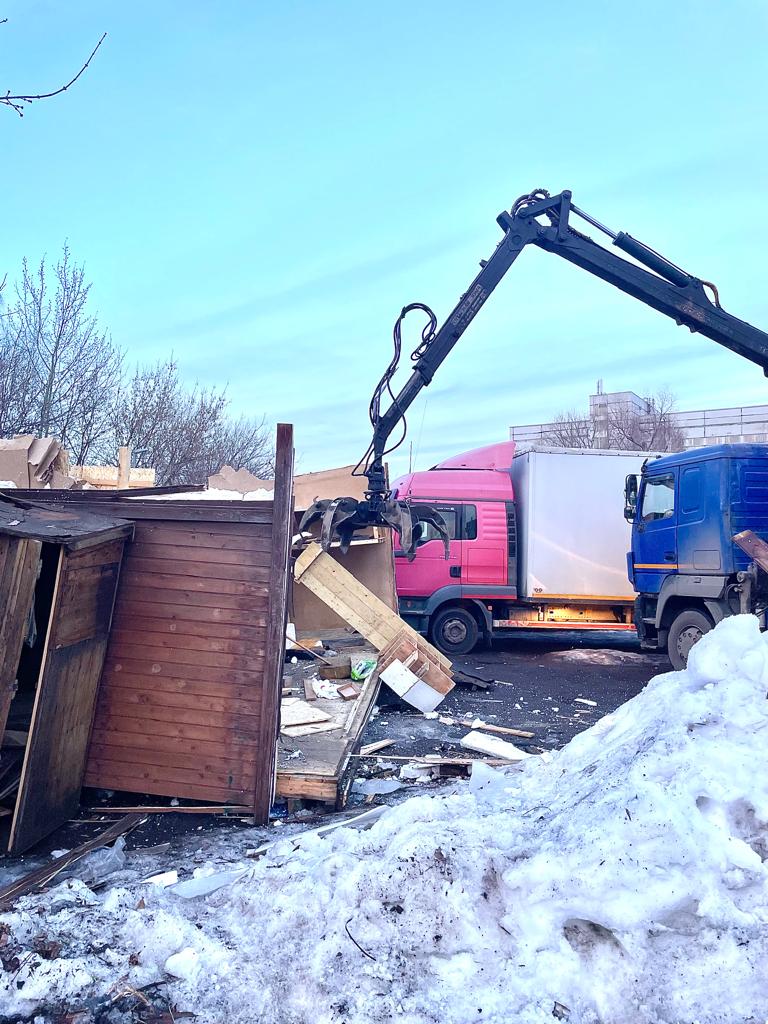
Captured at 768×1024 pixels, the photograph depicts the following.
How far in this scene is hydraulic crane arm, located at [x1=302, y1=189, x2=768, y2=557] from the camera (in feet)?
30.0

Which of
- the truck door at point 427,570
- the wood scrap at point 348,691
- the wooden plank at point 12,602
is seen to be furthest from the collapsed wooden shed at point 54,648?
the truck door at point 427,570

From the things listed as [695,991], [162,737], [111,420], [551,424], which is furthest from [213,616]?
[551,424]

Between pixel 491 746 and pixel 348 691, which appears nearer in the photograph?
pixel 491 746

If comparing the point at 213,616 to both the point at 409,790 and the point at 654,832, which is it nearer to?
the point at 409,790

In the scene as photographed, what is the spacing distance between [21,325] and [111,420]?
376 centimetres

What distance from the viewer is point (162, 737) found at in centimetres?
496

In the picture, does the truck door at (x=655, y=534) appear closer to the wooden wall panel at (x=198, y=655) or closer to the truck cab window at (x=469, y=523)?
the truck cab window at (x=469, y=523)

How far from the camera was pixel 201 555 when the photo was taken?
5.04m

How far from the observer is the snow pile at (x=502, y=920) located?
2.60 meters

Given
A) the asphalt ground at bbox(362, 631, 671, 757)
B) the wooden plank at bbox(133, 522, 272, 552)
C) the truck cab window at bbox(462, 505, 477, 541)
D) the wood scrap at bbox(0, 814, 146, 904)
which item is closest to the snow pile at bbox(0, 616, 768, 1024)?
the wood scrap at bbox(0, 814, 146, 904)

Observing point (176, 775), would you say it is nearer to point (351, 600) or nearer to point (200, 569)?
point (200, 569)

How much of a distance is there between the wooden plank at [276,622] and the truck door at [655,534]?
21.8 feet

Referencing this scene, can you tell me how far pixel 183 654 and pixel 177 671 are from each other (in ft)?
0.39

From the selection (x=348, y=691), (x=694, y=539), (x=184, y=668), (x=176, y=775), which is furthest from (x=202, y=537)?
(x=694, y=539)
